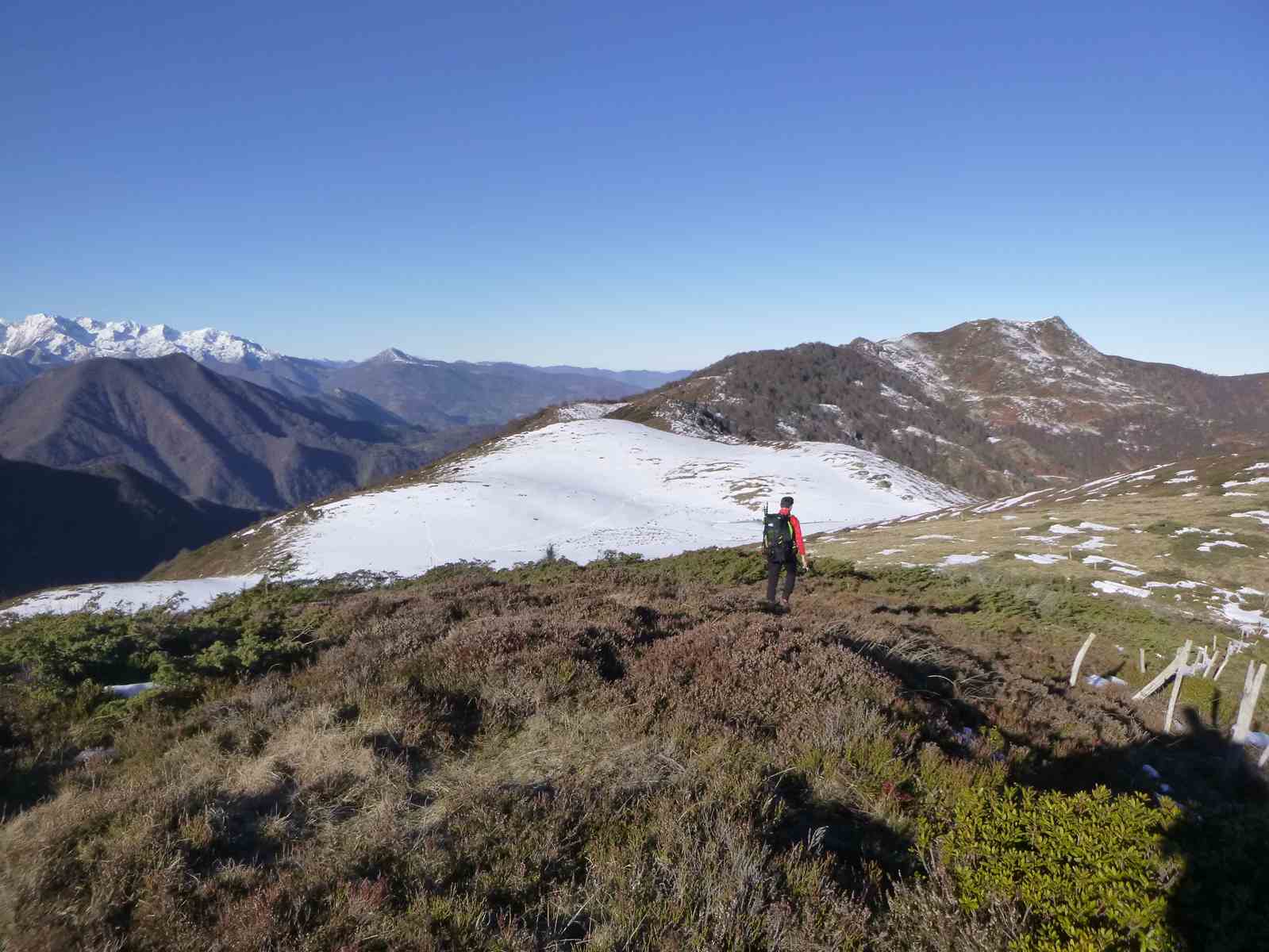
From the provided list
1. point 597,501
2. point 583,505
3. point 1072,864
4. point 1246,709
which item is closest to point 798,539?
point 1246,709

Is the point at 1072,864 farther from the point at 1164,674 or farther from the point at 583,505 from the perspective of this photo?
the point at 583,505

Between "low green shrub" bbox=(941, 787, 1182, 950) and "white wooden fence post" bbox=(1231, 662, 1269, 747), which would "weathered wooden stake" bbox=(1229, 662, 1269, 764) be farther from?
"low green shrub" bbox=(941, 787, 1182, 950)

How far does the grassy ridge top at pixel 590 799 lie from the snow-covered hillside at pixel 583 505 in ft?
55.6

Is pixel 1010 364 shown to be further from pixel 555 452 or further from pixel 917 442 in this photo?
pixel 555 452

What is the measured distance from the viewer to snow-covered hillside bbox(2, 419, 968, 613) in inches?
1024

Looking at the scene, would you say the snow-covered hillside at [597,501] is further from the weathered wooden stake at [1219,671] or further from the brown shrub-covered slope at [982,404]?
the brown shrub-covered slope at [982,404]

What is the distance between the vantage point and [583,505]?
3672cm

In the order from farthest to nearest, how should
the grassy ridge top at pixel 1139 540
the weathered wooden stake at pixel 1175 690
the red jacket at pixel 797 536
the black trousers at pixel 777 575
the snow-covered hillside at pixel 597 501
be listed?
the snow-covered hillside at pixel 597 501, the grassy ridge top at pixel 1139 540, the black trousers at pixel 777 575, the red jacket at pixel 797 536, the weathered wooden stake at pixel 1175 690

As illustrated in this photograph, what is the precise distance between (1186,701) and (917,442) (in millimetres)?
122307

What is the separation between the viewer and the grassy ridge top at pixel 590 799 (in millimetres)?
3105

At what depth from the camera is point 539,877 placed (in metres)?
3.42


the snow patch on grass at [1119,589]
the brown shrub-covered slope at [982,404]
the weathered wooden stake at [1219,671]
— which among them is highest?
the brown shrub-covered slope at [982,404]

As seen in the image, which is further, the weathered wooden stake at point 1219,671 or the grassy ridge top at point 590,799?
the weathered wooden stake at point 1219,671

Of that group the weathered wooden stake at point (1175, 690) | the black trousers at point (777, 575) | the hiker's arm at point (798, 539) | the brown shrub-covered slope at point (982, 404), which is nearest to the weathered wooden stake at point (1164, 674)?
the weathered wooden stake at point (1175, 690)
